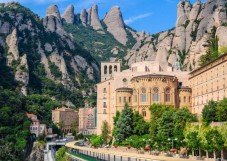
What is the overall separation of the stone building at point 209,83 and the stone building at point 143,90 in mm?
2809

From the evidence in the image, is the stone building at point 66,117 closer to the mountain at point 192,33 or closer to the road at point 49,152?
the mountain at point 192,33

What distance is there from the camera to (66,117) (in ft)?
569

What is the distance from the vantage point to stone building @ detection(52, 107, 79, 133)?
546 feet

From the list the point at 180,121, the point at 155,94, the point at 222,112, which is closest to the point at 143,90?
the point at 155,94

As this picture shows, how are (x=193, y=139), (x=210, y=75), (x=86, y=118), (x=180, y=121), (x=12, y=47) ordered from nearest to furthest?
(x=193, y=139) → (x=180, y=121) → (x=210, y=75) → (x=86, y=118) → (x=12, y=47)

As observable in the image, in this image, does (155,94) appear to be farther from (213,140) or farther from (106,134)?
(213,140)

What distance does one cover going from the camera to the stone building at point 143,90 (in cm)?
8562

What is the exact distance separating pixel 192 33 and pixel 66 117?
64149mm

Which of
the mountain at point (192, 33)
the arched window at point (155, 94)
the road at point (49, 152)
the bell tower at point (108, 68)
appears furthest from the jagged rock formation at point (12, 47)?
the arched window at point (155, 94)

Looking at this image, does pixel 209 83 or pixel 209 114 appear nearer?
pixel 209 114

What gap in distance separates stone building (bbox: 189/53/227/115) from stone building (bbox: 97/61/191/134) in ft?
9.22

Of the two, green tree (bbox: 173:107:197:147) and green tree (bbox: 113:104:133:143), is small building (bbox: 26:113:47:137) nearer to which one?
green tree (bbox: 113:104:133:143)

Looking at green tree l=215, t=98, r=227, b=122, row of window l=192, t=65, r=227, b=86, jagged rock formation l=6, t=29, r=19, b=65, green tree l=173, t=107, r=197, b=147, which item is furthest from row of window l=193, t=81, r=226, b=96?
jagged rock formation l=6, t=29, r=19, b=65

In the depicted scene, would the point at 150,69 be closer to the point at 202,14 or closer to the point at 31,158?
the point at 31,158
